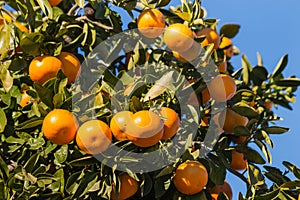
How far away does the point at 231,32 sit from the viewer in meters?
2.44

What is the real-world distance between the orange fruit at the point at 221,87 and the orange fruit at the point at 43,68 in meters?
0.47

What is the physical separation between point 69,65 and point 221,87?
18.5 inches

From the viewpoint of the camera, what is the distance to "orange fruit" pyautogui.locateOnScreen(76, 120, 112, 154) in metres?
1.63

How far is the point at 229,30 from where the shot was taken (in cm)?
243

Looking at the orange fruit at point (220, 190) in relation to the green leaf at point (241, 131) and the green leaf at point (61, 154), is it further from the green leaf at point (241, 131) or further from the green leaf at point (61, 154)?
the green leaf at point (61, 154)

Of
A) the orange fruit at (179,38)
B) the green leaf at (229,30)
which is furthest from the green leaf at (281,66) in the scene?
the orange fruit at (179,38)

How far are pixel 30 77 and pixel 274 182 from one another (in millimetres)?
865

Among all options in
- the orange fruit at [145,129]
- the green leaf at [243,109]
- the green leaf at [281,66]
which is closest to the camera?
the orange fruit at [145,129]

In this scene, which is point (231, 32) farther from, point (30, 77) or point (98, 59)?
point (30, 77)

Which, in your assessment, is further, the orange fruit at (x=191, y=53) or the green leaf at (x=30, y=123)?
the orange fruit at (x=191, y=53)

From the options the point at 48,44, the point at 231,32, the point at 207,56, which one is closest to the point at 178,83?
the point at 207,56

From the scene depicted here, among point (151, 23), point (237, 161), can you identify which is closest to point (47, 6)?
point (151, 23)

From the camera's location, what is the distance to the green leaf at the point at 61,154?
1.76 meters

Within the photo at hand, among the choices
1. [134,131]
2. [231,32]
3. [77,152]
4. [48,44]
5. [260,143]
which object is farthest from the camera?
[231,32]
